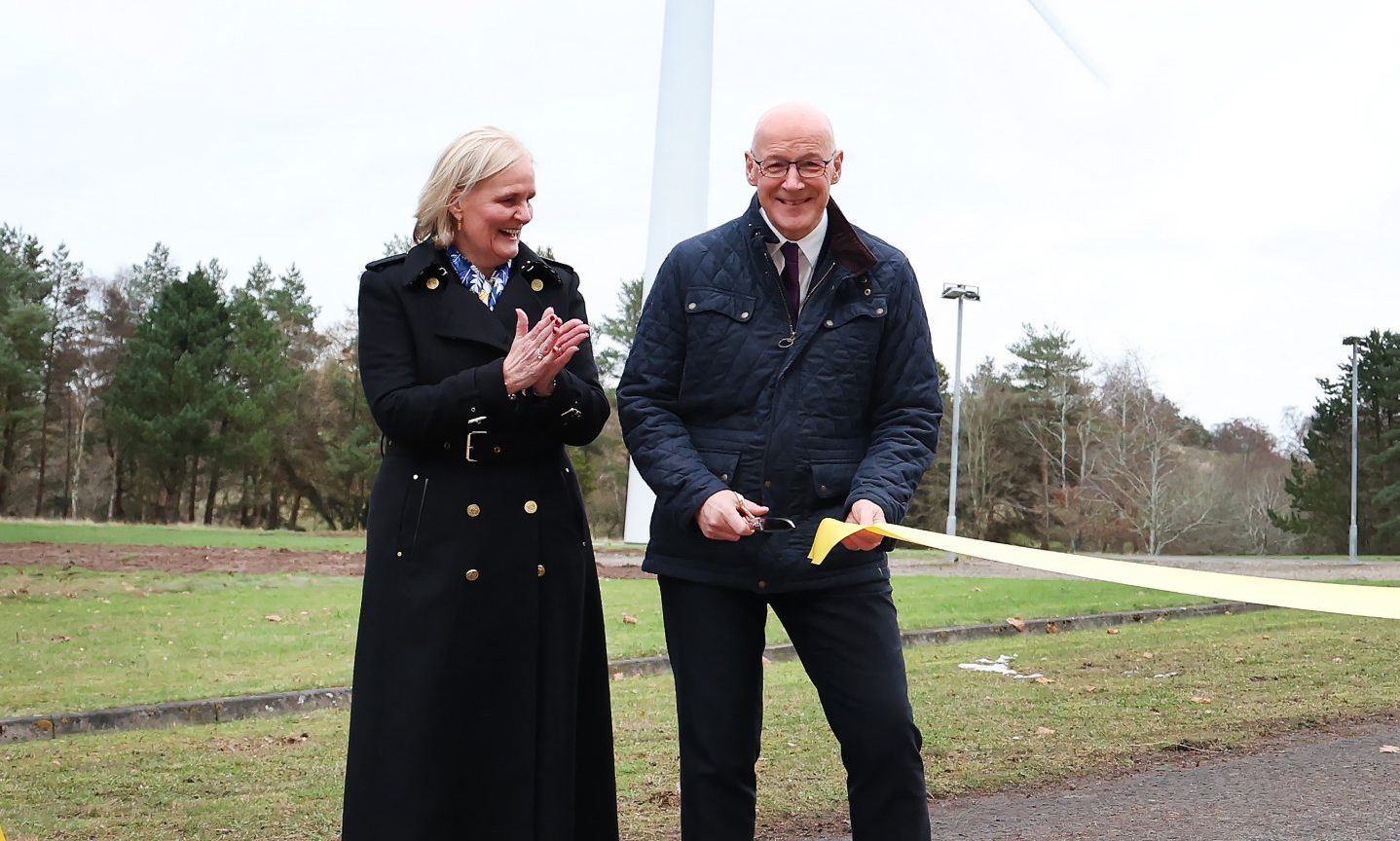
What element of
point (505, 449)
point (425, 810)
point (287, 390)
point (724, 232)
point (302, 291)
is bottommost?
point (425, 810)

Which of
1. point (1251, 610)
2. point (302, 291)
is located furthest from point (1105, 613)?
point (302, 291)

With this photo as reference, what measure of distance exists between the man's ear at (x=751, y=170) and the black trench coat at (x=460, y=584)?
704 millimetres

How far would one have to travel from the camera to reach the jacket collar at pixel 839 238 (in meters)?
3.48

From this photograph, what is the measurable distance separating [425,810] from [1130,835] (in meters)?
2.89

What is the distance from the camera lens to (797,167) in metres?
3.39

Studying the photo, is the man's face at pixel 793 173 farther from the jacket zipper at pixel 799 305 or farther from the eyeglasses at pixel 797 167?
the jacket zipper at pixel 799 305

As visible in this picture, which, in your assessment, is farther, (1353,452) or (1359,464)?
(1359,464)

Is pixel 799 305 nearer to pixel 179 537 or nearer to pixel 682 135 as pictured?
pixel 682 135

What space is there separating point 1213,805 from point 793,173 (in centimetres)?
367

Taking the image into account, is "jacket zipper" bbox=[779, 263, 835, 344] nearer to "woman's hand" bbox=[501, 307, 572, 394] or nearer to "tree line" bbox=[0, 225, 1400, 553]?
"woman's hand" bbox=[501, 307, 572, 394]

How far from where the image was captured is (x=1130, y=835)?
506 centimetres

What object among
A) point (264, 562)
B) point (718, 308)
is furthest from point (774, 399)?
point (264, 562)

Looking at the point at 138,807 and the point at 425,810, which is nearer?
the point at 425,810

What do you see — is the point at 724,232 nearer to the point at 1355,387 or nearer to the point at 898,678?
the point at 898,678
